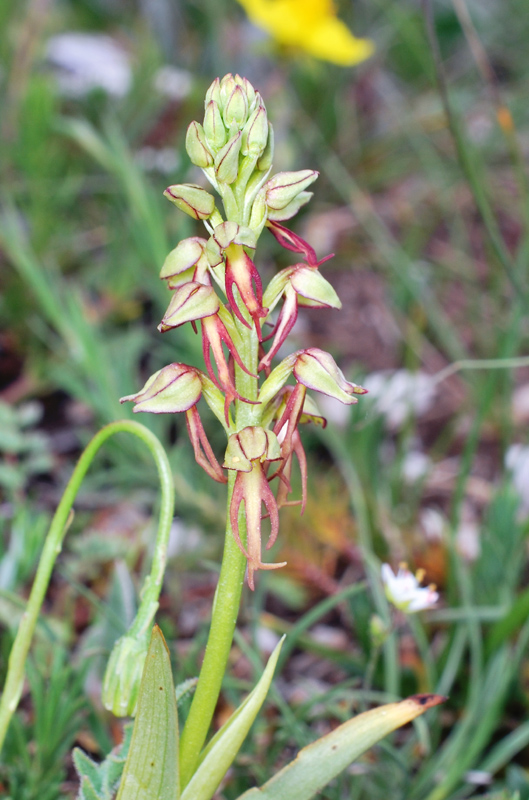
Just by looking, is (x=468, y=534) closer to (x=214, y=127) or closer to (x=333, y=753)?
(x=333, y=753)

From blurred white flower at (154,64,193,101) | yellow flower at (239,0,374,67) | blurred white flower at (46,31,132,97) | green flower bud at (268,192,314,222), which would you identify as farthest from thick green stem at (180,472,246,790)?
blurred white flower at (46,31,132,97)

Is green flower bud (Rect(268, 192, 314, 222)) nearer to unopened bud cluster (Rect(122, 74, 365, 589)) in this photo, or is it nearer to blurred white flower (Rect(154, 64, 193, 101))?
unopened bud cluster (Rect(122, 74, 365, 589))

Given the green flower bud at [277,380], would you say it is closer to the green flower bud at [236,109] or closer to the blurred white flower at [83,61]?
the green flower bud at [236,109]

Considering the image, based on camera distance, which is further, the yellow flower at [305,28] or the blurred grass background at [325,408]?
the yellow flower at [305,28]

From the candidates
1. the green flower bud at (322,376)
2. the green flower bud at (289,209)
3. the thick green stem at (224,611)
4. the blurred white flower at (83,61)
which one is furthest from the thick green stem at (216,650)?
the blurred white flower at (83,61)

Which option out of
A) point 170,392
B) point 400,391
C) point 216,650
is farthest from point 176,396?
point 400,391

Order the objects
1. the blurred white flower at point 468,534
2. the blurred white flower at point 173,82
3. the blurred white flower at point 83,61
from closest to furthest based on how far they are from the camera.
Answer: the blurred white flower at point 468,534 → the blurred white flower at point 173,82 → the blurred white flower at point 83,61

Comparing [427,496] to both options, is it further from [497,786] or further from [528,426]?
[497,786]

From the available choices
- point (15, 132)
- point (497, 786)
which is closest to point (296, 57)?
point (15, 132)
